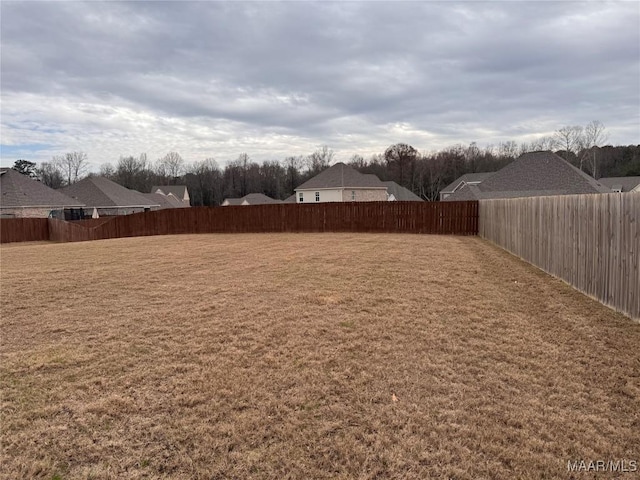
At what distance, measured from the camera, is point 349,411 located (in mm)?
2889

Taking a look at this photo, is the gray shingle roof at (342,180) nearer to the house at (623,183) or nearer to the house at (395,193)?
the house at (395,193)

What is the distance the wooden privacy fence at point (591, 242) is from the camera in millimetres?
4969

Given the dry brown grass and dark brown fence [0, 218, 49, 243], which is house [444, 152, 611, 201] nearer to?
the dry brown grass

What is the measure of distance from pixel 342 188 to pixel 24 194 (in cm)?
2422

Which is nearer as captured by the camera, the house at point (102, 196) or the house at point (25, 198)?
the house at point (25, 198)

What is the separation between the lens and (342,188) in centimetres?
3378

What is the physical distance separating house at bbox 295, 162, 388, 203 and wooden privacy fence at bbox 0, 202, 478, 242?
12.2m

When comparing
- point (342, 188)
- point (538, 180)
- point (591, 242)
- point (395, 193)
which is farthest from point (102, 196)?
point (591, 242)

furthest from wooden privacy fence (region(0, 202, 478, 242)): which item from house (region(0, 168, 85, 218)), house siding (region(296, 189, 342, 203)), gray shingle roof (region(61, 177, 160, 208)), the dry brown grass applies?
→ the dry brown grass

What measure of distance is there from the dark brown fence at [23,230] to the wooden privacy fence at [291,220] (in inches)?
3.2

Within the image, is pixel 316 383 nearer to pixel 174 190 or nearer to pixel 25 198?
pixel 25 198

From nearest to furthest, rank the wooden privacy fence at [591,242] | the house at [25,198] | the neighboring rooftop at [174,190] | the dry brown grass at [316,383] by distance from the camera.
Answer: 1. the dry brown grass at [316,383]
2. the wooden privacy fence at [591,242]
3. the house at [25,198]
4. the neighboring rooftop at [174,190]

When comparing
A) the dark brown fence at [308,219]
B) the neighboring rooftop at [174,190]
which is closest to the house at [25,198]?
the dark brown fence at [308,219]

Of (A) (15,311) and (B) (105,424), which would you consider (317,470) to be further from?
(A) (15,311)
